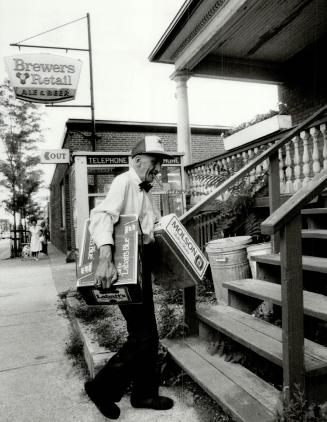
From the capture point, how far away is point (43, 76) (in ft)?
32.6

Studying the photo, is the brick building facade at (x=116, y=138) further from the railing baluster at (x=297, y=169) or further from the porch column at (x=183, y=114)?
the railing baluster at (x=297, y=169)

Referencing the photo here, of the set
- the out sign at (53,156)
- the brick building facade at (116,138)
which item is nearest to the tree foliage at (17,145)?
A: the brick building facade at (116,138)

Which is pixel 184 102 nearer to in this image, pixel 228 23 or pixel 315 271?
pixel 228 23

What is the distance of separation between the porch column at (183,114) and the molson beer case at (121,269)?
6.40m

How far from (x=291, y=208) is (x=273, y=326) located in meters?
1.23

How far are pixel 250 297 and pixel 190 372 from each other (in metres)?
0.99

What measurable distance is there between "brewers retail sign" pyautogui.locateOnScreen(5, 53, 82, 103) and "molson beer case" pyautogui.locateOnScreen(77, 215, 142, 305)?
28.5ft

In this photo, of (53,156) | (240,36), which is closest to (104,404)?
(240,36)

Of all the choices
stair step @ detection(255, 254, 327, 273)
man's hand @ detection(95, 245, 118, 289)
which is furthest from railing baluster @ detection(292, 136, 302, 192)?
man's hand @ detection(95, 245, 118, 289)

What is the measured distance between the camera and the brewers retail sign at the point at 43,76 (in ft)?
32.2

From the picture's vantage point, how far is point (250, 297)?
341cm

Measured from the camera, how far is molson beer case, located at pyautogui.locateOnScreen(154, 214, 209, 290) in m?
2.65

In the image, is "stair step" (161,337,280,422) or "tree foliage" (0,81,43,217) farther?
"tree foliage" (0,81,43,217)

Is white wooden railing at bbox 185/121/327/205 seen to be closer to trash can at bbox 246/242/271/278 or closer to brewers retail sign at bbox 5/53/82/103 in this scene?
trash can at bbox 246/242/271/278
